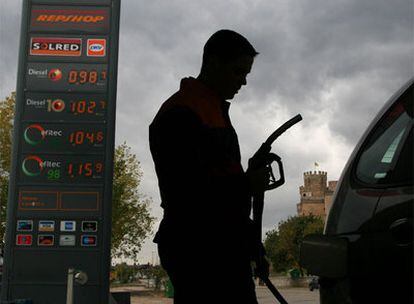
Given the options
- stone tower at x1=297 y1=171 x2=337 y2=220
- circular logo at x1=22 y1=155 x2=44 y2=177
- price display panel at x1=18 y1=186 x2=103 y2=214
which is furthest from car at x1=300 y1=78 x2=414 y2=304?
stone tower at x1=297 y1=171 x2=337 y2=220

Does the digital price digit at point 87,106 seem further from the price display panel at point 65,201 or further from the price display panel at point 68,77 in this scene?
the price display panel at point 65,201

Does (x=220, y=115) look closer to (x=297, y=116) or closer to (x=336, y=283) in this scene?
(x=297, y=116)

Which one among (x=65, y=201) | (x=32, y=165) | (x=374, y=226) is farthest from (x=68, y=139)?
(x=374, y=226)

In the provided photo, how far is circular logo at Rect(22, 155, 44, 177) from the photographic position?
30.3 ft

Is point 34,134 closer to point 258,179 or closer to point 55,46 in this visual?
point 55,46

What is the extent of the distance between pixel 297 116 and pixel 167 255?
0.74 metres

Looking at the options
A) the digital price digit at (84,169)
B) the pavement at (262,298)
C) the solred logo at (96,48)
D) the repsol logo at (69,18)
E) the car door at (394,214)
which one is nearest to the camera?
the car door at (394,214)

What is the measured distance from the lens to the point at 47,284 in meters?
8.99

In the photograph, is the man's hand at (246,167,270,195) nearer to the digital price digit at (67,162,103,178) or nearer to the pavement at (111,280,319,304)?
the digital price digit at (67,162,103,178)

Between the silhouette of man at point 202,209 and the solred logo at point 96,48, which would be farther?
the solred logo at point 96,48

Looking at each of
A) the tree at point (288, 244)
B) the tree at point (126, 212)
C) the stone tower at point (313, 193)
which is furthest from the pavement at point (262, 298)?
the stone tower at point (313, 193)

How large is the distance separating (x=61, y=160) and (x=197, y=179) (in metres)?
7.53

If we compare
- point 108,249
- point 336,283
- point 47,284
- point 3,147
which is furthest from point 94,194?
point 3,147

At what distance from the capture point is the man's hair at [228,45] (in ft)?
7.61
